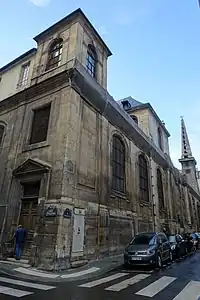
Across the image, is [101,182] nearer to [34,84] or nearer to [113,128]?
[113,128]

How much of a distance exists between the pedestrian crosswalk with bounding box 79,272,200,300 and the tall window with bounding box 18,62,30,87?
45.0ft

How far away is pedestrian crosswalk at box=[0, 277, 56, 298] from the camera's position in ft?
18.0

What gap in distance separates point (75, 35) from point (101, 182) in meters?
9.17

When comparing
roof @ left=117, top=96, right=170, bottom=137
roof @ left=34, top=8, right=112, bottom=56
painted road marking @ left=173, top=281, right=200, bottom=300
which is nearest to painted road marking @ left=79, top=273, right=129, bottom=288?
painted road marking @ left=173, top=281, right=200, bottom=300

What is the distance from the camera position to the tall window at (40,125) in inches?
493

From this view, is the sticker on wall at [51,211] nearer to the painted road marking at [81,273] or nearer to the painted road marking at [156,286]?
the painted road marking at [81,273]

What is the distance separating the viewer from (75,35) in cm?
1417

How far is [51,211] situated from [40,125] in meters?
5.43

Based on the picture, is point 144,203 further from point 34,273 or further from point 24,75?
point 24,75

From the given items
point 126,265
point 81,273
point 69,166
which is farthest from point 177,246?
point 69,166

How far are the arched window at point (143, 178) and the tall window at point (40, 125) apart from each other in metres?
9.47

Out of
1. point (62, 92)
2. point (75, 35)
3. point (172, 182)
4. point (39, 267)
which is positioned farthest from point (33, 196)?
point (172, 182)

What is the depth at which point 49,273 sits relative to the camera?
821 cm

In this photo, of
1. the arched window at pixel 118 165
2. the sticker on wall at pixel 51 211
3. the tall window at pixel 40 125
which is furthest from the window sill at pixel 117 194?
the tall window at pixel 40 125
